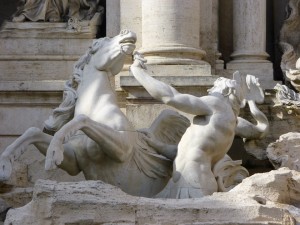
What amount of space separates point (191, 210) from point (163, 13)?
523 cm

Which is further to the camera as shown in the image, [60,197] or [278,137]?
[278,137]

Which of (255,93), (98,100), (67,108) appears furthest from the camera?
(255,93)

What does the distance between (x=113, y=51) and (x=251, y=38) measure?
339 cm

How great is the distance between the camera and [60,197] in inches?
400

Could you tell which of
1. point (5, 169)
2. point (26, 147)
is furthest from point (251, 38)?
point (5, 169)

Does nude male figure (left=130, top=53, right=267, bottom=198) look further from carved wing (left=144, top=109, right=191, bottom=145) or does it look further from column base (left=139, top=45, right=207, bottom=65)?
column base (left=139, top=45, right=207, bottom=65)

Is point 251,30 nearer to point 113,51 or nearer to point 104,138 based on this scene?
point 113,51

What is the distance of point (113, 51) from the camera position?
12.7 meters

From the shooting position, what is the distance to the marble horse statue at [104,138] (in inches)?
479

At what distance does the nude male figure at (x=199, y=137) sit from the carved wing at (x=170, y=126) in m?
0.65

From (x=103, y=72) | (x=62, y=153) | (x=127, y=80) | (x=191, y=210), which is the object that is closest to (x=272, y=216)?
(x=191, y=210)

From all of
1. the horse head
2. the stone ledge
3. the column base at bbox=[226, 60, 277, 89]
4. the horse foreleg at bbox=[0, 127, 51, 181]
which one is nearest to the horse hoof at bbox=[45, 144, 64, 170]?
the horse foreleg at bbox=[0, 127, 51, 181]

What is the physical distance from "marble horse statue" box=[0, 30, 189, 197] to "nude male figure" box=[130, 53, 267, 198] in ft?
1.22

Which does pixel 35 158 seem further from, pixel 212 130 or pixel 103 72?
pixel 212 130
